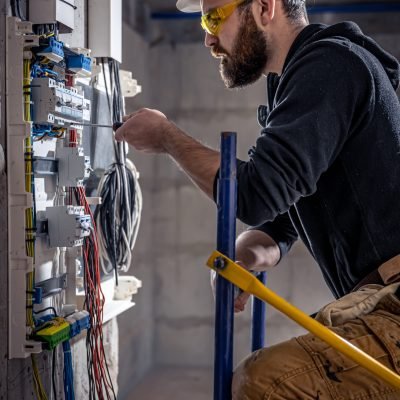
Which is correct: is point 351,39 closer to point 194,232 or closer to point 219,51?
point 219,51

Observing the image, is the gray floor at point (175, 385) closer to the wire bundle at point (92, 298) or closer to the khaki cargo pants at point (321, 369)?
the wire bundle at point (92, 298)

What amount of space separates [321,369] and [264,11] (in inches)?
36.4

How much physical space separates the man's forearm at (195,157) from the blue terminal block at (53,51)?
1.71 ft

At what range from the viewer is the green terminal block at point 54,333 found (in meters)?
1.67

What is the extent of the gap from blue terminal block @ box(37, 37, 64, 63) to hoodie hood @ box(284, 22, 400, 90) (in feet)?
2.17

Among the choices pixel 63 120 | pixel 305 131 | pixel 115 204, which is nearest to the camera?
pixel 305 131

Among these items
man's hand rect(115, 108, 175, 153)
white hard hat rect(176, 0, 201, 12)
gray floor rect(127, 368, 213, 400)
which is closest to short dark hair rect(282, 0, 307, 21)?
man's hand rect(115, 108, 175, 153)

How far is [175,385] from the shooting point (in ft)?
13.0

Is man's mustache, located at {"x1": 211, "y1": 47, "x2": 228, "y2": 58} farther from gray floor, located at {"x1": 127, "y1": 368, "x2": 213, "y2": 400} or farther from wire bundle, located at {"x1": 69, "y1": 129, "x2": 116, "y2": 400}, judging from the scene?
gray floor, located at {"x1": 127, "y1": 368, "x2": 213, "y2": 400}

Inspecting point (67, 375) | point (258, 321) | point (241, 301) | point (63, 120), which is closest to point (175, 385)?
point (67, 375)

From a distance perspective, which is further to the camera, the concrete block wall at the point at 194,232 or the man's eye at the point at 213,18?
the concrete block wall at the point at 194,232

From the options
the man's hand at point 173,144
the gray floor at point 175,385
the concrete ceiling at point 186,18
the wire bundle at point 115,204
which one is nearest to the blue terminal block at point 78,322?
the wire bundle at point 115,204

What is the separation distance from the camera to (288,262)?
4105 mm

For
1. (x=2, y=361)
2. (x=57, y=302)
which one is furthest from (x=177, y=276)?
(x=2, y=361)
